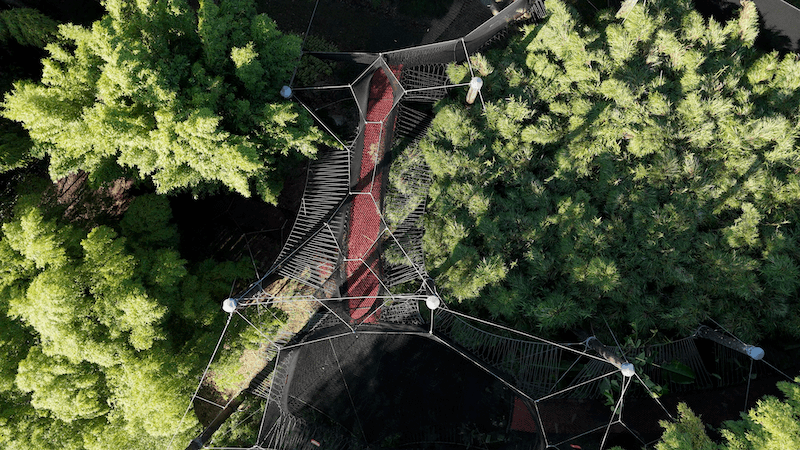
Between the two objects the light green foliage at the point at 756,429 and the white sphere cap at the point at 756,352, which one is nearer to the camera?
the light green foliage at the point at 756,429

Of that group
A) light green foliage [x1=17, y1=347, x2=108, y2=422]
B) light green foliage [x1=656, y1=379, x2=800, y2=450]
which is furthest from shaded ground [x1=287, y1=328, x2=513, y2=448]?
light green foliage [x1=17, y1=347, x2=108, y2=422]

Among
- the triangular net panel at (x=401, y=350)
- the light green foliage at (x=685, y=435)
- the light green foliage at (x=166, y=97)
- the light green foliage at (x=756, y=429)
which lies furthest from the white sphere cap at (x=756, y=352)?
the light green foliage at (x=166, y=97)

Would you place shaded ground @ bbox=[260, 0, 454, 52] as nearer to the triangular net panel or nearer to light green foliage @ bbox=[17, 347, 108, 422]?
the triangular net panel

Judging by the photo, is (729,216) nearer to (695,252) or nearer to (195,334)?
(695,252)

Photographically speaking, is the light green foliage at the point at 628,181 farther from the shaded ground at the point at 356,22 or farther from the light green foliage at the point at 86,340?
the light green foliage at the point at 86,340

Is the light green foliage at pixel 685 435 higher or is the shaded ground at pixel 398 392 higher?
the light green foliage at pixel 685 435

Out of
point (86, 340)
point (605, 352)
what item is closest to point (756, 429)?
point (605, 352)

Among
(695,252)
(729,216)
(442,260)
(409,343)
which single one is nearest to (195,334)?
(409,343)
